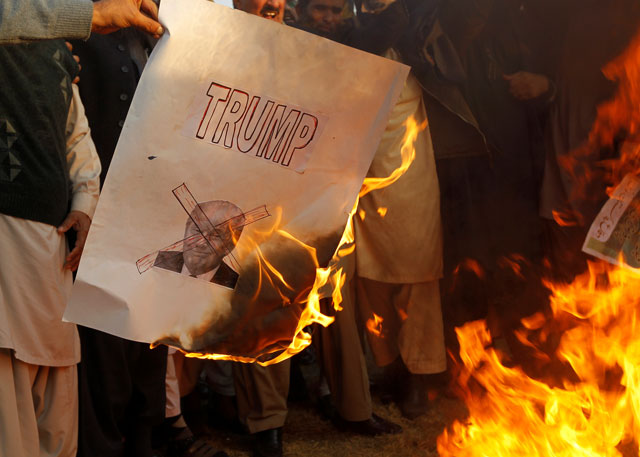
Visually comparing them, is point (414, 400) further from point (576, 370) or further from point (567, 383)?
point (576, 370)

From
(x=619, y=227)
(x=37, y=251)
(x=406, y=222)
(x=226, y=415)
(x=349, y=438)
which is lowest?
(x=226, y=415)

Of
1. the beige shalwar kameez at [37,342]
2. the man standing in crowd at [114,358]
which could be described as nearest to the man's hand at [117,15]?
the beige shalwar kameez at [37,342]

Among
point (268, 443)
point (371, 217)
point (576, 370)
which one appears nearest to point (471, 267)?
point (371, 217)

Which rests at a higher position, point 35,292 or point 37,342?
point 35,292

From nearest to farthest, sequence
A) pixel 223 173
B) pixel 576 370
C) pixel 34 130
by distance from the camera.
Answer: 1. pixel 223 173
2. pixel 34 130
3. pixel 576 370

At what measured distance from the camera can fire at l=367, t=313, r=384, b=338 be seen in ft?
11.0

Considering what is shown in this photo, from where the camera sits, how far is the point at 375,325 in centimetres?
337

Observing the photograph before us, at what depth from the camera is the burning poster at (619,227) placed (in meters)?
2.78

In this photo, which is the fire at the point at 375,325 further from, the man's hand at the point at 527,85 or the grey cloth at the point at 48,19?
Answer: the grey cloth at the point at 48,19

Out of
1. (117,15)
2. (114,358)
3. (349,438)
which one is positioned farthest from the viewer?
(349,438)

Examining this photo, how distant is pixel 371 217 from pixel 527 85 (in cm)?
102

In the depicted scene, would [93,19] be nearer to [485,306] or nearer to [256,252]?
[256,252]

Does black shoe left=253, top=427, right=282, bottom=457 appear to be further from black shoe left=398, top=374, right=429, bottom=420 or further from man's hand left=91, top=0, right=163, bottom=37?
man's hand left=91, top=0, right=163, bottom=37

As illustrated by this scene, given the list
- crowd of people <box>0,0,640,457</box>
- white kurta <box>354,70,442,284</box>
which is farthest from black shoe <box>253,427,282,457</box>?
white kurta <box>354,70,442,284</box>
